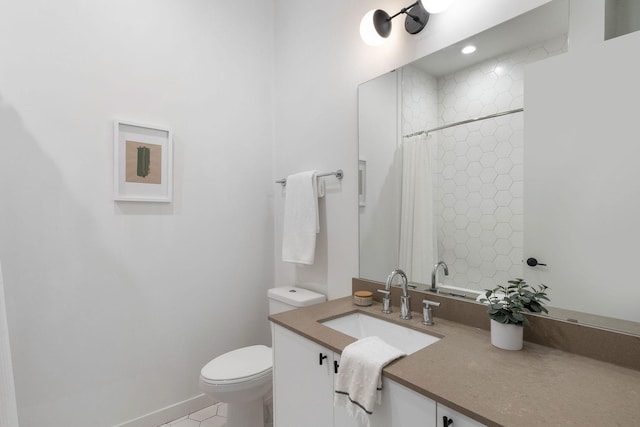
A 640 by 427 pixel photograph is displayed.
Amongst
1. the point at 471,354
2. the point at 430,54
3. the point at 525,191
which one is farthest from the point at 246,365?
the point at 430,54

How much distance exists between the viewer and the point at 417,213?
4.67 ft

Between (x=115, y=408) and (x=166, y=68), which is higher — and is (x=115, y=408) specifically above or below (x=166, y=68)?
below

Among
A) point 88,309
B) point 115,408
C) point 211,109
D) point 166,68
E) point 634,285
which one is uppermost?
point 166,68

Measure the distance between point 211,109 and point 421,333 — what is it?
5.82 ft

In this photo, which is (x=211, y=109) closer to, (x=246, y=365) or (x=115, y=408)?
(x=246, y=365)

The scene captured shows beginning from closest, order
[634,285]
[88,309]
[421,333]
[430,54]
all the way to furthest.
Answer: [634,285] < [421,333] < [430,54] < [88,309]

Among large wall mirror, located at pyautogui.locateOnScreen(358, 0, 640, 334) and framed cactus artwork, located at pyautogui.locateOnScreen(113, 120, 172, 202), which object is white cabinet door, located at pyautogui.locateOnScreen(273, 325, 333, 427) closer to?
large wall mirror, located at pyautogui.locateOnScreen(358, 0, 640, 334)

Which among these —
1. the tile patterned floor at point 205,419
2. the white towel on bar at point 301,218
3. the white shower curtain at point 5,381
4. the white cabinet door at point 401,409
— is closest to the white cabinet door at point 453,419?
the white cabinet door at point 401,409

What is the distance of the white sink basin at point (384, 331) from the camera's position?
1.16 m

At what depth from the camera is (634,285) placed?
0.87 metres

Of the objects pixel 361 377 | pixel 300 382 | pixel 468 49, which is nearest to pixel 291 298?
pixel 300 382

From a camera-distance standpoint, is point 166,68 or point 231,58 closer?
point 166,68

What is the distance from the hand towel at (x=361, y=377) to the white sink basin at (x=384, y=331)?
0.26m

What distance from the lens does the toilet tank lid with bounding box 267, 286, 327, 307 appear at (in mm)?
1743
